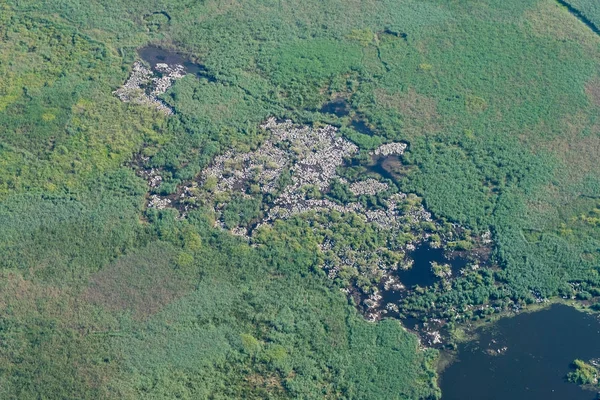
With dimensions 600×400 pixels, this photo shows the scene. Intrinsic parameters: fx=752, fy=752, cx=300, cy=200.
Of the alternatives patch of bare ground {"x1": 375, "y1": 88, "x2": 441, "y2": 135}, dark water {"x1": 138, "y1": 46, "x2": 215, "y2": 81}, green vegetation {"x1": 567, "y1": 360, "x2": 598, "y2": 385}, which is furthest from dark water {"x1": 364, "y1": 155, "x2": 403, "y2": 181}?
green vegetation {"x1": 567, "y1": 360, "x2": 598, "y2": 385}

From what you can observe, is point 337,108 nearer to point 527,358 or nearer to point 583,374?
point 527,358

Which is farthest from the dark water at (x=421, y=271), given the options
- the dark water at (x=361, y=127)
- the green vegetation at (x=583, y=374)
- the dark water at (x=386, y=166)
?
the dark water at (x=361, y=127)

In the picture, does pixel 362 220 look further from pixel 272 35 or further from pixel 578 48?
pixel 578 48

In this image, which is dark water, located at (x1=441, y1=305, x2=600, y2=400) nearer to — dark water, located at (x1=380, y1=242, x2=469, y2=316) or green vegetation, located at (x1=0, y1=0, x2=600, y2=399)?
green vegetation, located at (x1=0, y1=0, x2=600, y2=399)

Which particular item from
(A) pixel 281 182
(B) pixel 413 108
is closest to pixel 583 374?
(A) pixel 281 182

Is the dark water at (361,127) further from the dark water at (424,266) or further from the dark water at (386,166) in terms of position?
the dark water at (424,266)

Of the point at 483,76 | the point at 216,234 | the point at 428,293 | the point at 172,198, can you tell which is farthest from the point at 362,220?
the point at 483,76
